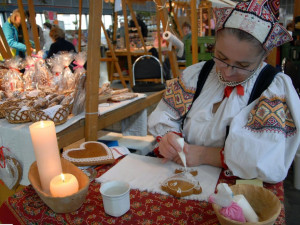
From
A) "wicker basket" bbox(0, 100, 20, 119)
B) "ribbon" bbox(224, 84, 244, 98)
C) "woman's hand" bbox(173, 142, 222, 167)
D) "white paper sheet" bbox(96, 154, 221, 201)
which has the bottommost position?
"white paper sheet" bbox(96, 154, 221, 201)

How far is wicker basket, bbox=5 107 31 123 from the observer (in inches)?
59.0

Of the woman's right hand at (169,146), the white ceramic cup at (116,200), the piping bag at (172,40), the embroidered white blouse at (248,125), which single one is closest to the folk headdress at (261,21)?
the embroidered white blouse at (248,125)

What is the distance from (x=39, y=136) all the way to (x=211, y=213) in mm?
513

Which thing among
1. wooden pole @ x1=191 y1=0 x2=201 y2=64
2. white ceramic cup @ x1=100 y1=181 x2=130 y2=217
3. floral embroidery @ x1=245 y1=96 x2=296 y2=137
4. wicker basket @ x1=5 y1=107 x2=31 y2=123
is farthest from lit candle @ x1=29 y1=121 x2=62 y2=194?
wooden pole @ x1=191 y1=0 x2=201 y2=64

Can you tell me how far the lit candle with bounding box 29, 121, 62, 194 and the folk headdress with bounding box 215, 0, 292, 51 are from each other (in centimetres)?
66

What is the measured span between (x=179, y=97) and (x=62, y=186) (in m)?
0.62

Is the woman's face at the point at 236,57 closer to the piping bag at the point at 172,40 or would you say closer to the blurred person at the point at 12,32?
the piping bag at the point at 172,40

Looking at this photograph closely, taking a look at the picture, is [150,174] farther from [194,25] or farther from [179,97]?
[194,25]

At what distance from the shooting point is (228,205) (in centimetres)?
→ 63

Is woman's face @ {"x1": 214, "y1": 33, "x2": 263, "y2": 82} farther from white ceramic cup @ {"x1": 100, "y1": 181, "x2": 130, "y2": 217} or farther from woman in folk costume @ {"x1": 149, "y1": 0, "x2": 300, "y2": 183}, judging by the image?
white ceramic cup @ {"x1": 100, "y1": 181, "x2": 130, "y2": 217}

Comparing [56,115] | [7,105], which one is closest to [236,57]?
[56,115]

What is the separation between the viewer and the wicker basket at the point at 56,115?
54.5 inches

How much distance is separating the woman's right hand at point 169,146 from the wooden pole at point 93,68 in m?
0.50

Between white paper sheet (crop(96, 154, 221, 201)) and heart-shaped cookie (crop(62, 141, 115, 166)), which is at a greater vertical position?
heart-shaped cookie (crop(62, 141, 115, 166))
